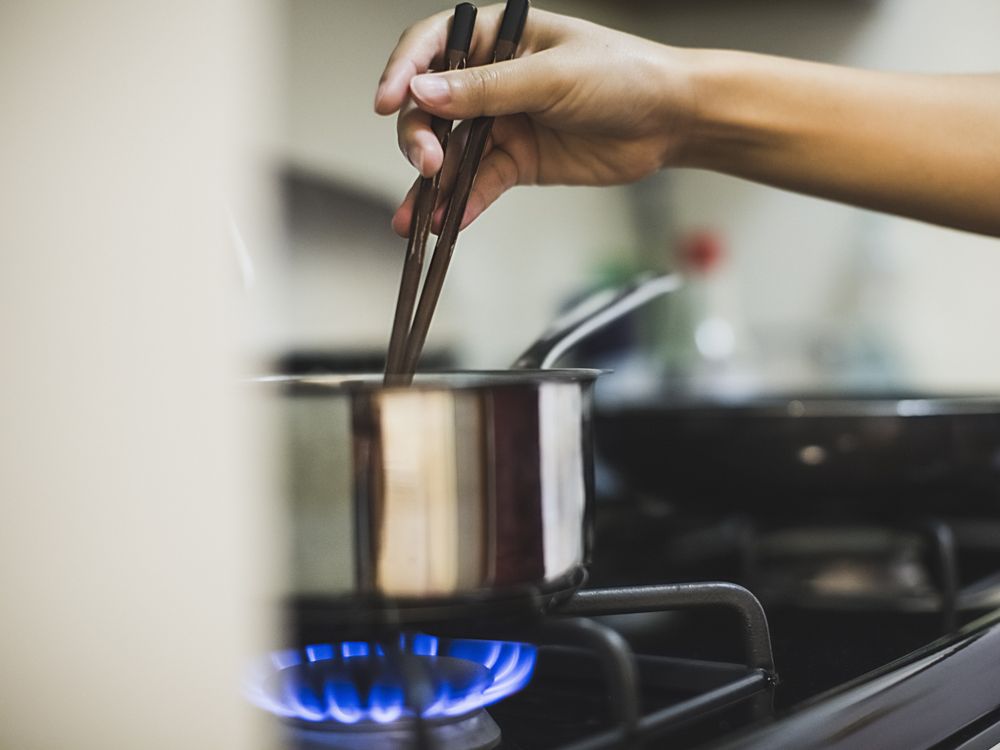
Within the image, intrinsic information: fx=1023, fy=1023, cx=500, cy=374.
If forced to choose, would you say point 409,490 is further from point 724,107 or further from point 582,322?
point 724,107

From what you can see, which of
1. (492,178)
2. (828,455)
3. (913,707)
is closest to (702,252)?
(828,455)

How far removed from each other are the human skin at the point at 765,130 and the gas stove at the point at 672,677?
285 millimetres

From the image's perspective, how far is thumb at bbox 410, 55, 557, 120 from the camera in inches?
21.1

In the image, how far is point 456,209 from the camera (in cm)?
55

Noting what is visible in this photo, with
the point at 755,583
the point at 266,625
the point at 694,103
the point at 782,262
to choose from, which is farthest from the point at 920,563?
the point at 782,262

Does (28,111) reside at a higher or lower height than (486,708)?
higher

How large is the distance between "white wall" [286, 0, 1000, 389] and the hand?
62cm

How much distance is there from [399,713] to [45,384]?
0.84ft

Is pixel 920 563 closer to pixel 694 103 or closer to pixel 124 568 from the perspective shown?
pixel 694 103

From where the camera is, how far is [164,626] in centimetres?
27

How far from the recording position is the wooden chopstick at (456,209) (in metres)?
0.50

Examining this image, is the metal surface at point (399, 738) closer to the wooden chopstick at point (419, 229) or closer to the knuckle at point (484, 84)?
the wooden chopstick at point (419, 229)

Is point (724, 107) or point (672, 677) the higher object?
point (724, 107)

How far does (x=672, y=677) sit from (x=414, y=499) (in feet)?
0.80
